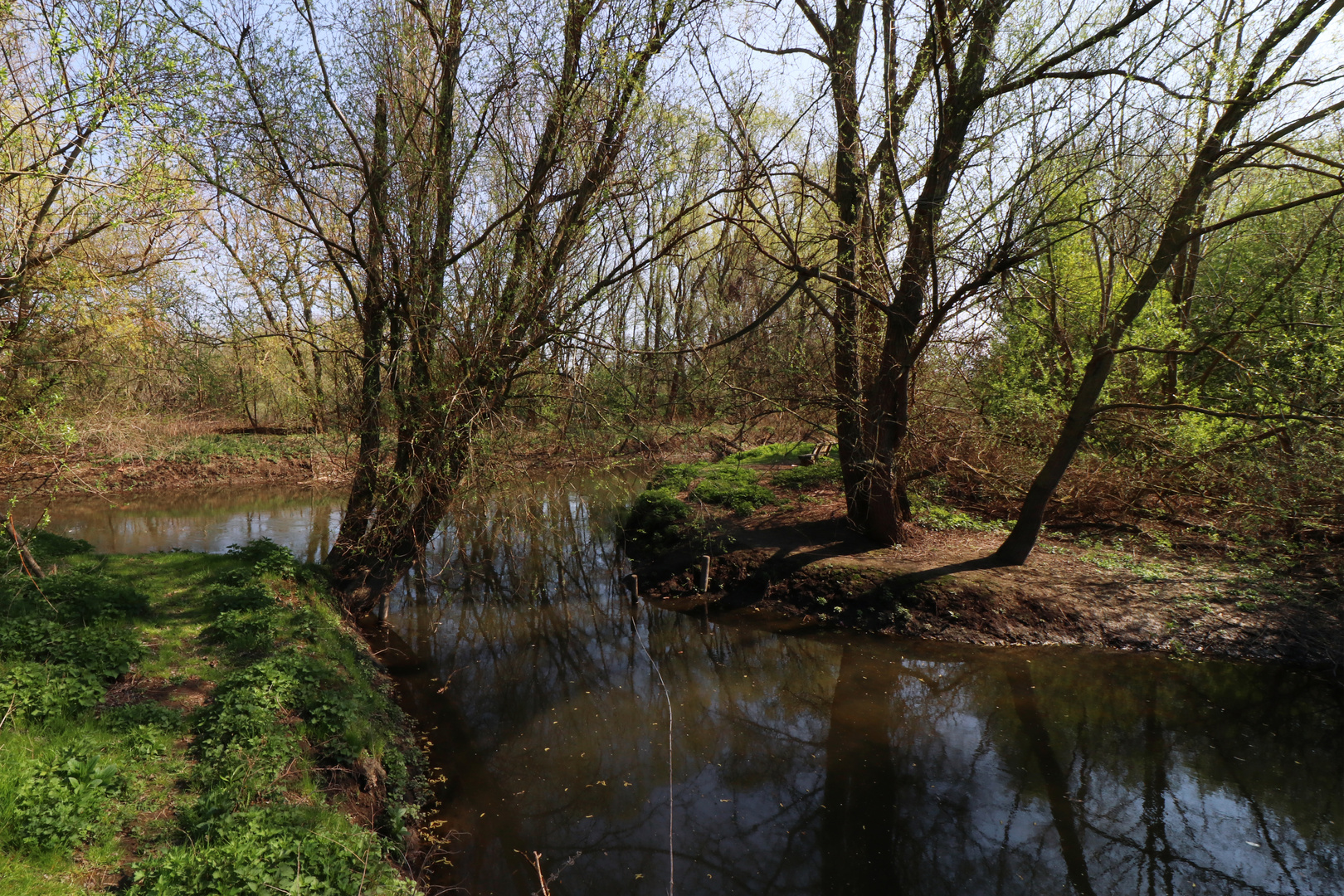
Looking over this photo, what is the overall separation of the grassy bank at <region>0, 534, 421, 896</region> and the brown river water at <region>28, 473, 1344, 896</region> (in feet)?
3.04

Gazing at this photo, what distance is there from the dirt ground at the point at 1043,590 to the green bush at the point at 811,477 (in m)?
1.84

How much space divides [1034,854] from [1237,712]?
145 inches

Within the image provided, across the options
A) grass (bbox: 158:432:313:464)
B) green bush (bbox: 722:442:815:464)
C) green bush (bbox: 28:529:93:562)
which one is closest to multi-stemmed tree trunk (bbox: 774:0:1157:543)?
green bush (bbox: 722:442:815:464)

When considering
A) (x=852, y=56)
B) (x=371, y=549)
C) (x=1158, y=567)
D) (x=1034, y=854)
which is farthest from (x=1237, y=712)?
(x=371, y=549)

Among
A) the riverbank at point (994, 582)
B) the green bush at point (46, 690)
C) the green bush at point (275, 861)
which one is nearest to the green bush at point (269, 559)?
the green bush at point (46, 690)

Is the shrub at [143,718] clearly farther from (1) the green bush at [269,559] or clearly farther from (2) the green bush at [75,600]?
(1) the green bush at [269,559]

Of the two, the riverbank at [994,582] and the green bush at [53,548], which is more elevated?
the green bush at [53,548]

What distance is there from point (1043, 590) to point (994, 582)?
1.94 ft

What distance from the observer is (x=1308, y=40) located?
275 inches

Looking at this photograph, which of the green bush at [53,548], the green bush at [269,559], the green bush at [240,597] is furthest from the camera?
the green bush at [269,559]

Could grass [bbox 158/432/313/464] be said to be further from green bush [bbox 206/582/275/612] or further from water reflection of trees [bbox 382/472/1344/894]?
water reflection of trees [bbox 382/472/1344/894]

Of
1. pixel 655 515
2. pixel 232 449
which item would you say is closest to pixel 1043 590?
pixel 655 515

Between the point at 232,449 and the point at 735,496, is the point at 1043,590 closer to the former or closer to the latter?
the point at 735,496

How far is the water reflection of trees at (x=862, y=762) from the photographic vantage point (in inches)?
190
